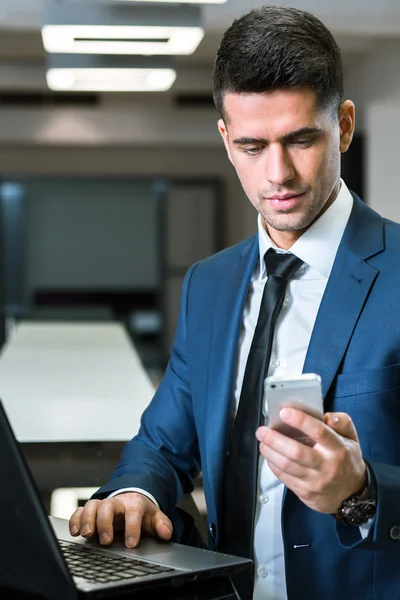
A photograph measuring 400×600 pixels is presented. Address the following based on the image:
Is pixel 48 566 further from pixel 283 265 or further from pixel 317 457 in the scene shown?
pixel 283 265

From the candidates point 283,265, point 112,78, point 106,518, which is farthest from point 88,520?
point 112,78

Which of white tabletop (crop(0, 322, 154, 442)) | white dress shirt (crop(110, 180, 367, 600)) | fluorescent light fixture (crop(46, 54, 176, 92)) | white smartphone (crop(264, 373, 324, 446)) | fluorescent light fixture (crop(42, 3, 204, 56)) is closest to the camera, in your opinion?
white smartphone (crop(264, 373, 324, 446))

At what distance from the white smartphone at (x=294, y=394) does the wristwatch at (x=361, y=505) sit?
21 centimetres

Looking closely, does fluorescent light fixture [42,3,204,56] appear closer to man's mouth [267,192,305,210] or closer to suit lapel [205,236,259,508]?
suit lapel [205,236,259,508]

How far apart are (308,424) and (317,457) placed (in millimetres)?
56

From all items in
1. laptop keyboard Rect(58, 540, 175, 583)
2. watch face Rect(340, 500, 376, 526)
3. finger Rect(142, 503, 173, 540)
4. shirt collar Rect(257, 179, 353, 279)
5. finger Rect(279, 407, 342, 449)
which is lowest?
finger Rect(142, 503, 173, 540)

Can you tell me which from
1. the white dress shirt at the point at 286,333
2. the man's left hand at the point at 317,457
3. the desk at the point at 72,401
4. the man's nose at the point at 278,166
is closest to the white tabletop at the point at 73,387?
the desk at the point at 72,401

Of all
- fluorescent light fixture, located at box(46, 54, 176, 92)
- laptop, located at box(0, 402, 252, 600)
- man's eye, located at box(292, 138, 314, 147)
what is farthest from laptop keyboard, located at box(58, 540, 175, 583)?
fluorescent light fixture, located at box(46, 54, 176, 92)

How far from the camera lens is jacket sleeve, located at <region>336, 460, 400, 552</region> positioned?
4.26 ft

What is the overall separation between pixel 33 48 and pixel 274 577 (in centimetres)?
769

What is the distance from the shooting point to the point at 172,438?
5.86 feet

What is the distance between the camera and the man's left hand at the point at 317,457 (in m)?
1.11

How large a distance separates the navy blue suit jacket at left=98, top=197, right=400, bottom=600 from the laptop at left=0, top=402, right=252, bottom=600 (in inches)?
8.7

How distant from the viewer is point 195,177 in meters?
13.7
